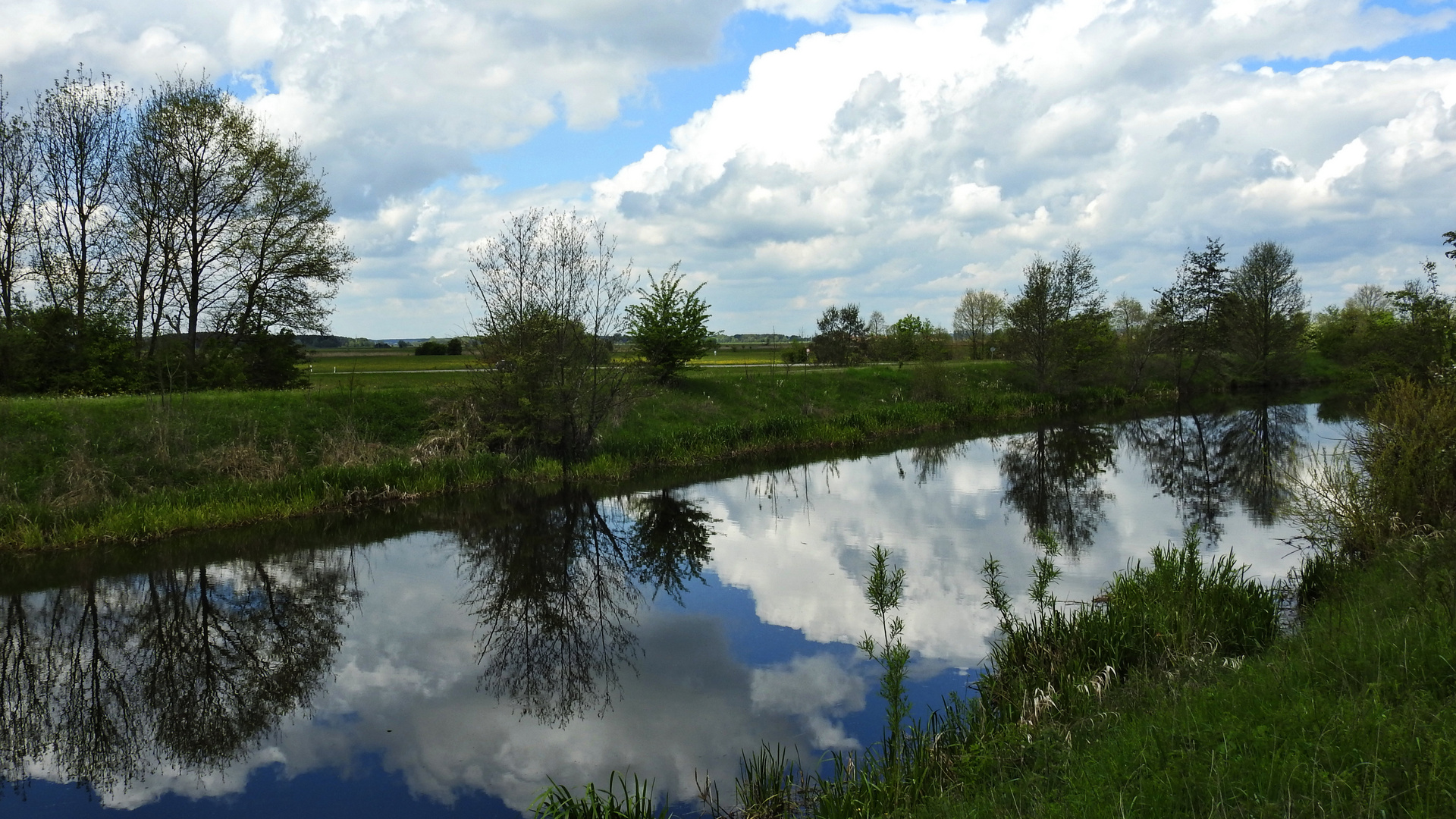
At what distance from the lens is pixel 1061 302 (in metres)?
39.8

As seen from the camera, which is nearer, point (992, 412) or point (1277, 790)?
point (1277, 790)

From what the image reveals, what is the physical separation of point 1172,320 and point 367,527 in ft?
146

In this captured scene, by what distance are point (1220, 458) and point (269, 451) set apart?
24629 mm

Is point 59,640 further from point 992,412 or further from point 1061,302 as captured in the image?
point 1061,302

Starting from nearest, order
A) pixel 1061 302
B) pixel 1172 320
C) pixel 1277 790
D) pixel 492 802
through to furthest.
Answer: pixel 1277 790 < pixel 492 802 < pixel 1061 302 < pixel 1172 320

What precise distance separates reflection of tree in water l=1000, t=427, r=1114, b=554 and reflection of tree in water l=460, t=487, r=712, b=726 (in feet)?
21.3

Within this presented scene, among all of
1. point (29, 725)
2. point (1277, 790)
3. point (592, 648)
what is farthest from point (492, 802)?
point (1277, 790)

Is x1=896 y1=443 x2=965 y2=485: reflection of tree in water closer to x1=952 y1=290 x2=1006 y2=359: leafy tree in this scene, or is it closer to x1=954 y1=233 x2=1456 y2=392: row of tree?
x1=954 y1=233 x2=1456 y2=392: row of tree

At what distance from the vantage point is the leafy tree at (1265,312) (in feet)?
156

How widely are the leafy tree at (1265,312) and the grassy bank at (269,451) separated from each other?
1224 inches

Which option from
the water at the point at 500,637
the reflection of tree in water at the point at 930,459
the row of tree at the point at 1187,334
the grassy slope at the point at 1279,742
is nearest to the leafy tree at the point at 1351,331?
the row of tree at the point at 1187,334

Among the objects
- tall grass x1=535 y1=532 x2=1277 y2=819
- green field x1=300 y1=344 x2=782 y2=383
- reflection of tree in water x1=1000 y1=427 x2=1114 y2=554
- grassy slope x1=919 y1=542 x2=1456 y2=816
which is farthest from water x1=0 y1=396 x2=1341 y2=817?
green field x1=300 y1=344 x2=782 y2=383

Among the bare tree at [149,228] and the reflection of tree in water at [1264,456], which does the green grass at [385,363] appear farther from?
the reflection of tree in water at [1264,456]

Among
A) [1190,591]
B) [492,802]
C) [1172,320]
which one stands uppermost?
[1172,320]
